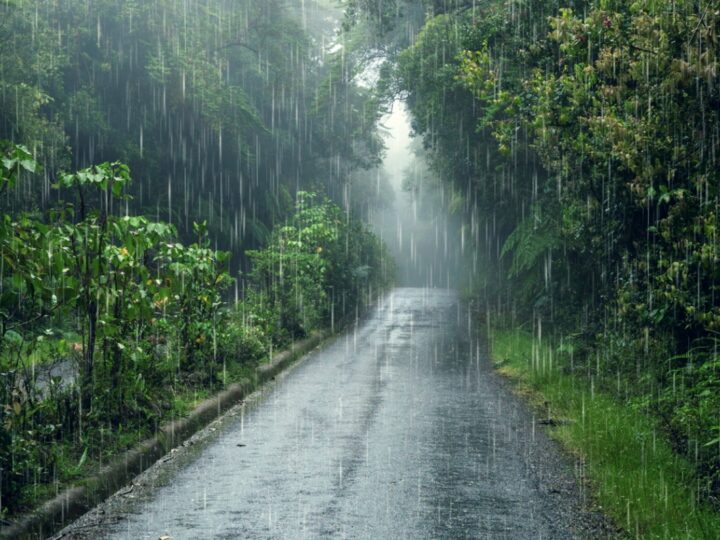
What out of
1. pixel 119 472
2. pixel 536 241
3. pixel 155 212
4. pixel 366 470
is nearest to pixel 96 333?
pixel 119 472

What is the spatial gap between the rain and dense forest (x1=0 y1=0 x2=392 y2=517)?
2.2 inches

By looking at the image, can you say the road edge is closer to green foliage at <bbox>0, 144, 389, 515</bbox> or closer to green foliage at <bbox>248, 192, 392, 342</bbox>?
green foliage at <bbox>0, 144, 389, 515</bbox>

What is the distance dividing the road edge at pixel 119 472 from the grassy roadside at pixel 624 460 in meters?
3.93

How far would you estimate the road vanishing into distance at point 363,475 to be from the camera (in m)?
5.65

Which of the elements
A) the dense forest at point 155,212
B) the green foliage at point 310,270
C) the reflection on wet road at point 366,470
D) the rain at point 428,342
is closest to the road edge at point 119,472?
the rain at point 428,342

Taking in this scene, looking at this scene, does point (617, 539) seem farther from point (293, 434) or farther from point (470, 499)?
point (293, 434)

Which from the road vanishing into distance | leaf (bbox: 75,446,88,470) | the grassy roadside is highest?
leaf (bbox: 75,446,88,470)

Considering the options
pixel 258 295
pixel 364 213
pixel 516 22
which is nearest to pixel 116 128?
pixel 258 295

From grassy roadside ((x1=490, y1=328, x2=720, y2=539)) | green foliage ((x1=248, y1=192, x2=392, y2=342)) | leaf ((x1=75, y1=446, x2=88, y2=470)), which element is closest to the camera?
grassy roadside ((x1=490, y1=328, x2=720, y2=539))

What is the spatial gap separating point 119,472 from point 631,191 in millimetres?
6302

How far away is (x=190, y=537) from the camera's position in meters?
5.39

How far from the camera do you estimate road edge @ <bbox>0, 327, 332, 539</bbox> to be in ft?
17.7

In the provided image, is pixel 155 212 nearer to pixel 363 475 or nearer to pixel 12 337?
pixel 363 475

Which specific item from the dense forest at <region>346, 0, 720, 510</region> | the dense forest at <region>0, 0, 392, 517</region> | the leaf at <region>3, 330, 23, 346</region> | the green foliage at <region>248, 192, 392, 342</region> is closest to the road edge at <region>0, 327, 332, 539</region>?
the dense forest at <region>0, 0, 392, 517</region>
